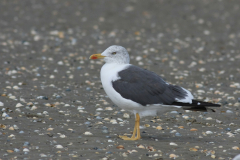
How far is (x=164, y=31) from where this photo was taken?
20.6 m

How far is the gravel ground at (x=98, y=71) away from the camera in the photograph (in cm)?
812

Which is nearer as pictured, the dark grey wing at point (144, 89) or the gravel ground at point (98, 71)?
the gravel ground at point (98, 71)

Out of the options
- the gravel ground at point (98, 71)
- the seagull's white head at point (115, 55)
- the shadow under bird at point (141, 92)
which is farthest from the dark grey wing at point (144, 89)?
the gravel ground at point (98, 71)

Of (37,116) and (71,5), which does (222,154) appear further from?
(71,5)

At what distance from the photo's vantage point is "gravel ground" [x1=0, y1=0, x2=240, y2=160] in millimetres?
8117

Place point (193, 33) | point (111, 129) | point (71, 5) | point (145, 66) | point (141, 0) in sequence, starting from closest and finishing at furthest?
point (111, 129) < point (145, 66) < point (193, 33) < point (71, 5) < point (141, 0)

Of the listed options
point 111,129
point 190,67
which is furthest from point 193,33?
point 111,129

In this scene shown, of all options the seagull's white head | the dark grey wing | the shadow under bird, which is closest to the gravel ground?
the shadow under bird

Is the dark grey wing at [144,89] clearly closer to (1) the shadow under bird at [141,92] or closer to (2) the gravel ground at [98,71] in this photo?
(1) the shadow under bird at [141,92]

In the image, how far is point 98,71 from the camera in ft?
47.4

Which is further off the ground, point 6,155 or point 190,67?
point 190,67

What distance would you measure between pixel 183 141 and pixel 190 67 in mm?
7004

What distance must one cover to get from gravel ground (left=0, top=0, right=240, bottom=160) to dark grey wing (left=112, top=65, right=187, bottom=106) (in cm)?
87

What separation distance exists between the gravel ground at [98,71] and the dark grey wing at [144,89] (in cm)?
87
